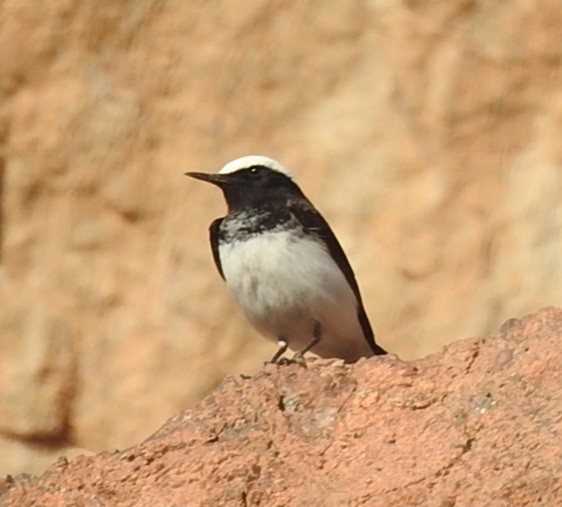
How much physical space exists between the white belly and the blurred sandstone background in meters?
0.90

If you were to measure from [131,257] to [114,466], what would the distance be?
3.10m

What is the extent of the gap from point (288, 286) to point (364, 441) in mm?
1949

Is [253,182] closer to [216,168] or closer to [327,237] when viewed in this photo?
[327,237]

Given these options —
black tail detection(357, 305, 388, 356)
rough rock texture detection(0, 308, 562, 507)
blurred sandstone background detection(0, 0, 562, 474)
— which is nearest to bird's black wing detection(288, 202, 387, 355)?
black tail detection(357, 305, 388, 356)

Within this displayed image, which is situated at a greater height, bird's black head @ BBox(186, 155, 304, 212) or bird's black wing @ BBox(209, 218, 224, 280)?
bird's black head @ BBox(186, 155, 304, 212)

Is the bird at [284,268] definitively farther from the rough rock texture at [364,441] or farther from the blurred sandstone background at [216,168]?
the rough rock texture at [364,441]

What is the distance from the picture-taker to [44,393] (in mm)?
6688

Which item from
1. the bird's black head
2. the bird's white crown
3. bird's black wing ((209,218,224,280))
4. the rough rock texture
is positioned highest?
the bird's white crown

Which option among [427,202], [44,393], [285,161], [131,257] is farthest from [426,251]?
[44,393]

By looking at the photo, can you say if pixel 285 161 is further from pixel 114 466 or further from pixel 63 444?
pixel 114 466

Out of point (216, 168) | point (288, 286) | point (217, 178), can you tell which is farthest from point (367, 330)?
point (216, 168)

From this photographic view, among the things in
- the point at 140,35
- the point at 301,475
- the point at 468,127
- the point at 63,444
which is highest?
the point at 140,35

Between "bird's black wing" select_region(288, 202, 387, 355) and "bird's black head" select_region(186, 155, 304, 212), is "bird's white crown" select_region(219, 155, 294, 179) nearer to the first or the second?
"bird's black head" select_region(186, 155, 304, 212)

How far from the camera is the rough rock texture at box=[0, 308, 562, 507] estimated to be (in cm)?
347
